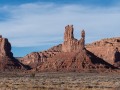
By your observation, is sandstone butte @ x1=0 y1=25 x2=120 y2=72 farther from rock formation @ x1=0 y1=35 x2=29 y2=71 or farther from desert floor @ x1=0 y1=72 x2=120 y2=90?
desert floor @ x1=0 y1=72 x2=120 y2=90

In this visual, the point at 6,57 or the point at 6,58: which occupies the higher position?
the point at 6,57

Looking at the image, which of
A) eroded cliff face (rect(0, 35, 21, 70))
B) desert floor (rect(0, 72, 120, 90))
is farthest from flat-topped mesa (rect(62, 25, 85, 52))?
desert floor (rect(0, 72, 120, 90))

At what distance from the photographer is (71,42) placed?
16150 cm

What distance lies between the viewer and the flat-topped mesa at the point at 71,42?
157m

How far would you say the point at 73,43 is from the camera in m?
160

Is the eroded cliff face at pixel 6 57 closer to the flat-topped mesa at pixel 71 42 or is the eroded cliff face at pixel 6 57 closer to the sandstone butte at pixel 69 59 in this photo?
the sandstone butte at pixel 69 59

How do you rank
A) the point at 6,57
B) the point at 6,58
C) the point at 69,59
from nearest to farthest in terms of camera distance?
the point at 69,59 < the point at 6,58 < the point at 6,57

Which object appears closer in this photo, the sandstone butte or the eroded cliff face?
the sandstone butte

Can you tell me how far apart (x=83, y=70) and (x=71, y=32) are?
36725 millimetres

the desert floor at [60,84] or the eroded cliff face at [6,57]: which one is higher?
the eroded cliff face at [6,57]

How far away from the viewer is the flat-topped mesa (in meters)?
157

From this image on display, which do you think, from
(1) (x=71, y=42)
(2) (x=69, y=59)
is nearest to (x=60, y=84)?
(2) (x=69, y=59)

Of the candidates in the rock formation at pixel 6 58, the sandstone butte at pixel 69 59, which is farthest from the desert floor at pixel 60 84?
the rock formation at pixel 6 58

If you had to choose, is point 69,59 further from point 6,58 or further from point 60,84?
point 60,84
